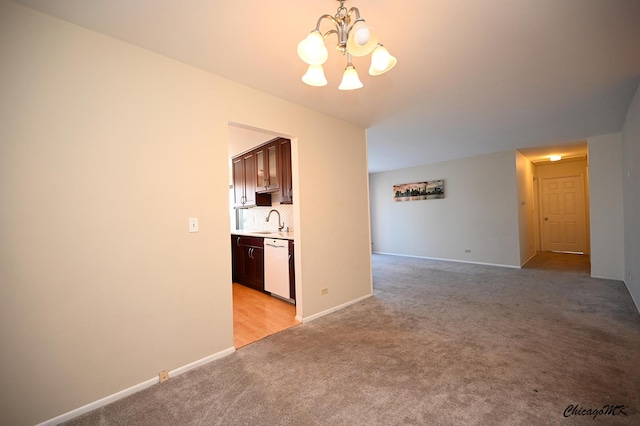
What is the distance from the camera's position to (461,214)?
6164mm

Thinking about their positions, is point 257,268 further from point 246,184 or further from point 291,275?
point 246,184

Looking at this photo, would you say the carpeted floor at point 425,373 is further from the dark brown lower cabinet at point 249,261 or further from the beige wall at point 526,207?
the beige wall at point 526,207

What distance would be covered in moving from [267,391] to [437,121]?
368 cm

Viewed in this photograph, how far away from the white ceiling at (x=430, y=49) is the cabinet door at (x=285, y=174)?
2.90 feet

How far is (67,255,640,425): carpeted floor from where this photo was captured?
1.57 m

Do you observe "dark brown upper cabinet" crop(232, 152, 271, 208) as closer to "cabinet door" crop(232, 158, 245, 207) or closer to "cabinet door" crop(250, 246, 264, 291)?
"cabinet door" crop(232, 158, 245, 207)

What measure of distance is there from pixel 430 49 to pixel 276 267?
300cm

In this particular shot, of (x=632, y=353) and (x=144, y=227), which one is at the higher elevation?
(x=144, y=227)

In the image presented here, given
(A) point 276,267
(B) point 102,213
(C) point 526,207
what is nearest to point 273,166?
(A) point 276,267

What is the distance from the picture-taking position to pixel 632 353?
2129 mm

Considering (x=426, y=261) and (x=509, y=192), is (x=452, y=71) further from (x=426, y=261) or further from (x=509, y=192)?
(x=426, y=261)

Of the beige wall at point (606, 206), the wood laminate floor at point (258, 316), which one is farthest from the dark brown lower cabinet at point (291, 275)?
the beige wall at point (606, 206)

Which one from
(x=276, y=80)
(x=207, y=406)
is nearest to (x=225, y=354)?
(x=207, y=406)

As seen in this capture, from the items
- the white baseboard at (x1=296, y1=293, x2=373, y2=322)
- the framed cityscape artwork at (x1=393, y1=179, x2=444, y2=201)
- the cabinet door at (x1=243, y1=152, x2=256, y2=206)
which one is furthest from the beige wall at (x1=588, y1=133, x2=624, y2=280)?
the cabinet door at (x1=243, y1=152, x2=256, y2=206)
